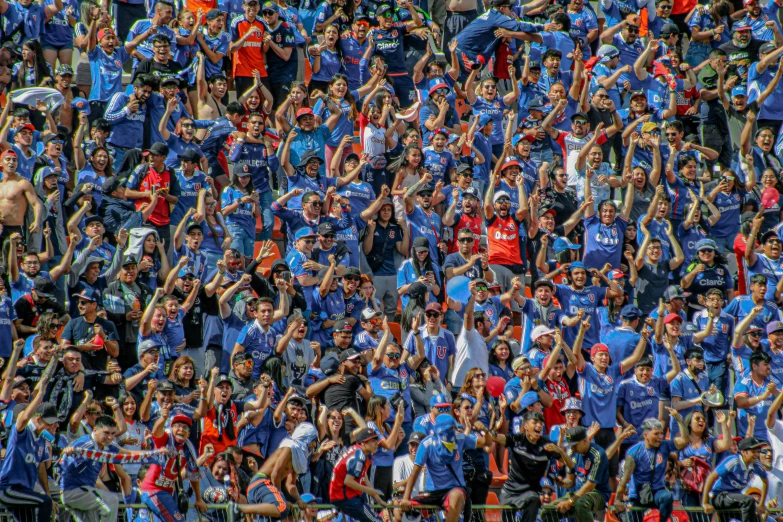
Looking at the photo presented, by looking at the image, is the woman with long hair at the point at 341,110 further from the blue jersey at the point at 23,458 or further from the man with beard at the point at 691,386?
the blue jersey at the point at 23,458

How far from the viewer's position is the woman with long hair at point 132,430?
13625mm

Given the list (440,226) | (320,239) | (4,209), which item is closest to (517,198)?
(440,226)

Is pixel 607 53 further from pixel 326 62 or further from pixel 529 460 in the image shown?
pixel 529 460

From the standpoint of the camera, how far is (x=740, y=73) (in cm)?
2109

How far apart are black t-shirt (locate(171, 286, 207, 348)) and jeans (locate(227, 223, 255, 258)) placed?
1227 mm

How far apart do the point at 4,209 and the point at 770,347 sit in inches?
362

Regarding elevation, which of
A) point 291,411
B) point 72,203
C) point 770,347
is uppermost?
point 72,203

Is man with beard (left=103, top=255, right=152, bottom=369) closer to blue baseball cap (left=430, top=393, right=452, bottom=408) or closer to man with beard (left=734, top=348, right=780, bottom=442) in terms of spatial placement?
blue baseball cap (left=430, top=393, right=452, bottom=408)

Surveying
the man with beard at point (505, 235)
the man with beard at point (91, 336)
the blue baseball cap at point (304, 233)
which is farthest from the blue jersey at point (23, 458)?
the man with beard at point (505, 235)

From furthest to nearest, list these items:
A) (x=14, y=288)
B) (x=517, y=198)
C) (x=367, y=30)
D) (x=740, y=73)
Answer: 1. (x=740, y=73)
2. (x=367, y=30)
3. (x=517, y=198)
4. (x=14, y=288)

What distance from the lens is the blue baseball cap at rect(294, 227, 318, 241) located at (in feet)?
53.8

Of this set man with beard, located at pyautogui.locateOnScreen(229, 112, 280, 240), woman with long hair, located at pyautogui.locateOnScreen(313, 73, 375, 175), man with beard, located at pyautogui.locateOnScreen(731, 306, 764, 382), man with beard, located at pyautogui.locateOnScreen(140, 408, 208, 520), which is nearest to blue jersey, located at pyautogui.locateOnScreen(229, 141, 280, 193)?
man with beard, located at pyautogui.locateOnScreen(229, 112, 280, 240)

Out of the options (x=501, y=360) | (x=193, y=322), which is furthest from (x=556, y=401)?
(x=193, y=322)

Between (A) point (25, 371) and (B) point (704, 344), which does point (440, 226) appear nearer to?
(B) point (704, 344)
